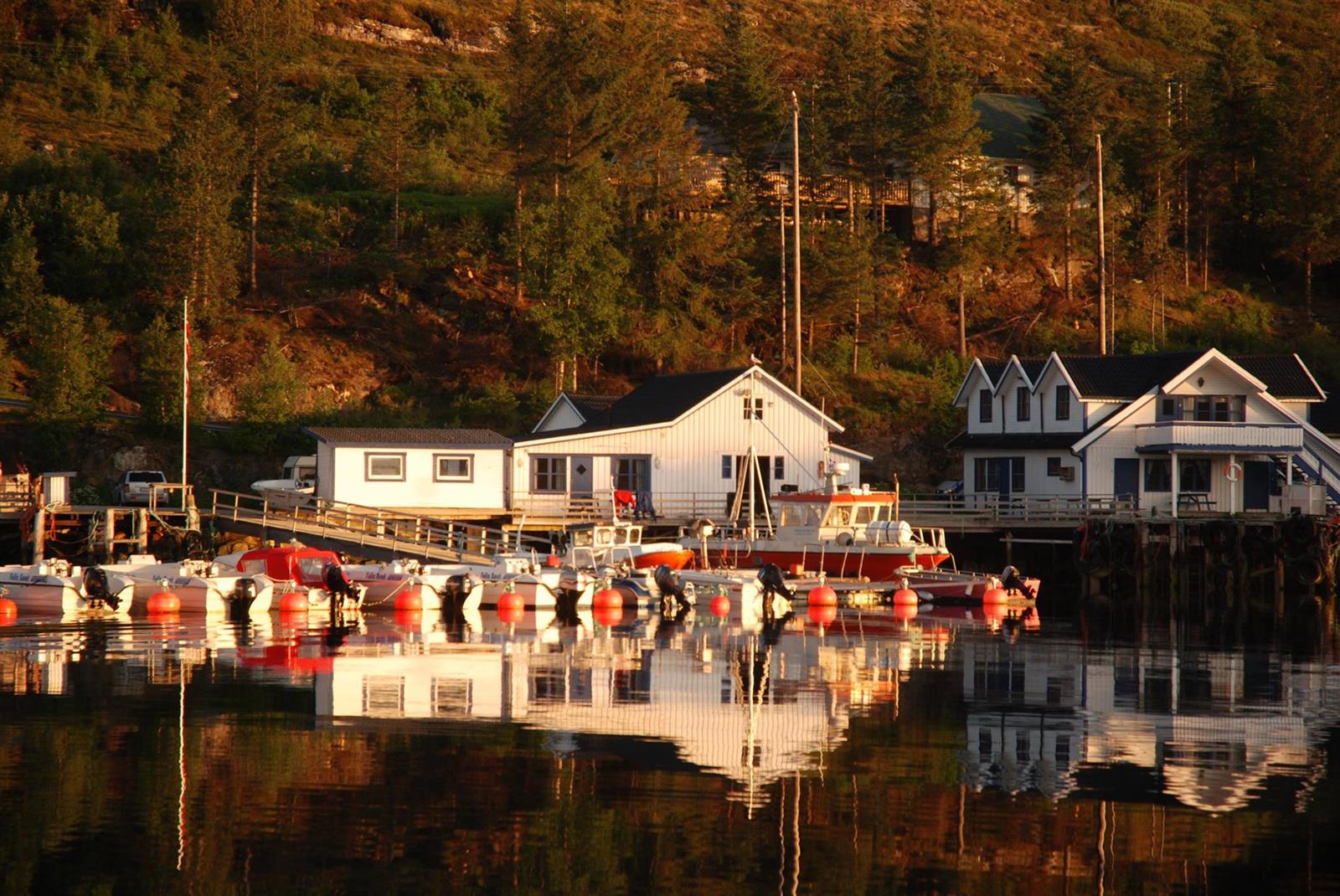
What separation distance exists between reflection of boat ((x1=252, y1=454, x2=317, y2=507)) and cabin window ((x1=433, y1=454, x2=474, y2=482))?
13.6 feet

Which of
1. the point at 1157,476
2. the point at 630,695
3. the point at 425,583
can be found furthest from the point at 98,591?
the point at 1157,476

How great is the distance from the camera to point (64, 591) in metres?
41.7

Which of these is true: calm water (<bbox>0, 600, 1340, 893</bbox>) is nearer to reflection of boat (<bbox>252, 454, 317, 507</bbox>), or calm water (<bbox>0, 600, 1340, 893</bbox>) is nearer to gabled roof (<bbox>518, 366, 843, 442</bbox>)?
reflection of boat (<bbox>252, 454, 317, 507</bbox>)

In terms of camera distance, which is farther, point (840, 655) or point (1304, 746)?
point (840, 655)

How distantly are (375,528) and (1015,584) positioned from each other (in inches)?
760

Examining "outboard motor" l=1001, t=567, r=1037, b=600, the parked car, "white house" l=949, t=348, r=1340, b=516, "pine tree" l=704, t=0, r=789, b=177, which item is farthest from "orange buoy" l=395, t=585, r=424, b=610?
"pine tree" l=704, t=0, r=789, b=177

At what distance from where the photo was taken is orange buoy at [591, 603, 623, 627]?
142 feet

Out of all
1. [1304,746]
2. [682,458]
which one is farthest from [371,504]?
[1304,746]

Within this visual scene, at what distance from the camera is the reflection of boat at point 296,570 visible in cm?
4362

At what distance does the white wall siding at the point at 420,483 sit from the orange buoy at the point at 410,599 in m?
10.3

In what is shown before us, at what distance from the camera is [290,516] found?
167ft

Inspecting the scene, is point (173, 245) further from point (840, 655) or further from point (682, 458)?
point (840, 655)

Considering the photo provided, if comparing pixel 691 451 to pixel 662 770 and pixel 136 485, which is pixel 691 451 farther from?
pixel 662 770

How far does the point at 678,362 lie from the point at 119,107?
133 ft
